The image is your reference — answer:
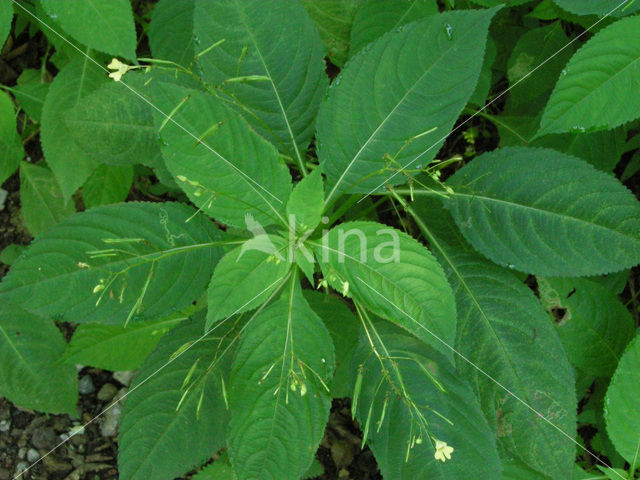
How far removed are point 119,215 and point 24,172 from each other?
1.08m

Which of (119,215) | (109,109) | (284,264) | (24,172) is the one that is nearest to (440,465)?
(284,264)

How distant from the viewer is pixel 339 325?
1928 mm

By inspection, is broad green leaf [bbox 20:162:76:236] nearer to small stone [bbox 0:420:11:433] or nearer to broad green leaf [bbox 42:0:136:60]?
small stone [bbox 0:420:11:433]

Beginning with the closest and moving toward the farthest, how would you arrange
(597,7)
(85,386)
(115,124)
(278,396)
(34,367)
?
(278,396) → (597,7) → (115,124) → (34,367) → (85,386)

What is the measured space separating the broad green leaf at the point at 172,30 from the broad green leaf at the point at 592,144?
50.6 inches

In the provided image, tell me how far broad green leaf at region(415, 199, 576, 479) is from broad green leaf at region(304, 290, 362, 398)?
0.40 meters

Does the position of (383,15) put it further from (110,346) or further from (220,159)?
Answer: (110,346)

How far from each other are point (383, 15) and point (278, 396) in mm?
1249

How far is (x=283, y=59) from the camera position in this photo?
5.52 ft

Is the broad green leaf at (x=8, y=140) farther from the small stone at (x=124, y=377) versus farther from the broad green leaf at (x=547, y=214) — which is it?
the broad green leaf at (x=547, y=214)

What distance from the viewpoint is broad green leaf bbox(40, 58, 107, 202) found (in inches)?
83.9

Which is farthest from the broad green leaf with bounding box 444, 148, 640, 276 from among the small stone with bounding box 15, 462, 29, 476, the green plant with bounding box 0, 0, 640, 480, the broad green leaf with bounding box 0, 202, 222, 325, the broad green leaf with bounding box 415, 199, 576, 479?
the small stone with bounding box 15, 462, 29, 476

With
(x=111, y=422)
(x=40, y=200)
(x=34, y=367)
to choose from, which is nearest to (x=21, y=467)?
(x=111, y=422)

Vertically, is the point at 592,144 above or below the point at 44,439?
above
